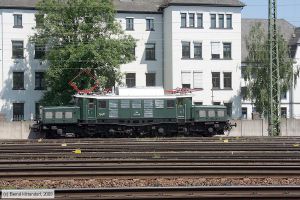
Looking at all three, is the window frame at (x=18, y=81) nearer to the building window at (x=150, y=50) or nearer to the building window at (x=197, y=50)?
the building window at (x=150, y=50)

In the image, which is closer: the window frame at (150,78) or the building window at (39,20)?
the building window at (39,20)

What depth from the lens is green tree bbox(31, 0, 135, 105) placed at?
53406mm

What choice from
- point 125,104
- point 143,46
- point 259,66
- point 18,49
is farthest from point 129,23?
point 125,104

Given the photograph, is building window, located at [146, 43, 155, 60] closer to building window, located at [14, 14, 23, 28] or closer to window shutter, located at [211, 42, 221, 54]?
window shutter, located at [211, 42, 221, 54]

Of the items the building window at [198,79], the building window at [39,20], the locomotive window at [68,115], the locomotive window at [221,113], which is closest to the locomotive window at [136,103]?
the locomotive window at [68,115]

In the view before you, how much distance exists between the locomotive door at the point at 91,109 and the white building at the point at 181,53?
72.2ft

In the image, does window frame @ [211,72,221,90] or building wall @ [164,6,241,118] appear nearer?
building wall @ [164,6,241,118]

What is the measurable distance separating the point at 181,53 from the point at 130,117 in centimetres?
2255

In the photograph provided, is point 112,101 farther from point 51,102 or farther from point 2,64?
point 2,64

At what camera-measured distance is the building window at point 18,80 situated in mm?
60781

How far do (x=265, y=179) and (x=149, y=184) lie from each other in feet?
10.5

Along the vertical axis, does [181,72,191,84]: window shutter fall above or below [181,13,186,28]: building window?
below

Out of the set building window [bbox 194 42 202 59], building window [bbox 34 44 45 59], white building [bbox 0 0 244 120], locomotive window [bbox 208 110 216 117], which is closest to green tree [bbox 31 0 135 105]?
building window [bbox 34 44 45 59]

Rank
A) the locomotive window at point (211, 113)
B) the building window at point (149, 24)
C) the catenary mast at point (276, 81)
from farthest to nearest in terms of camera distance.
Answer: the building window at point (149, 24)
the locomotive window at point (211, 113)
the catenary mast at point (276, 81)
